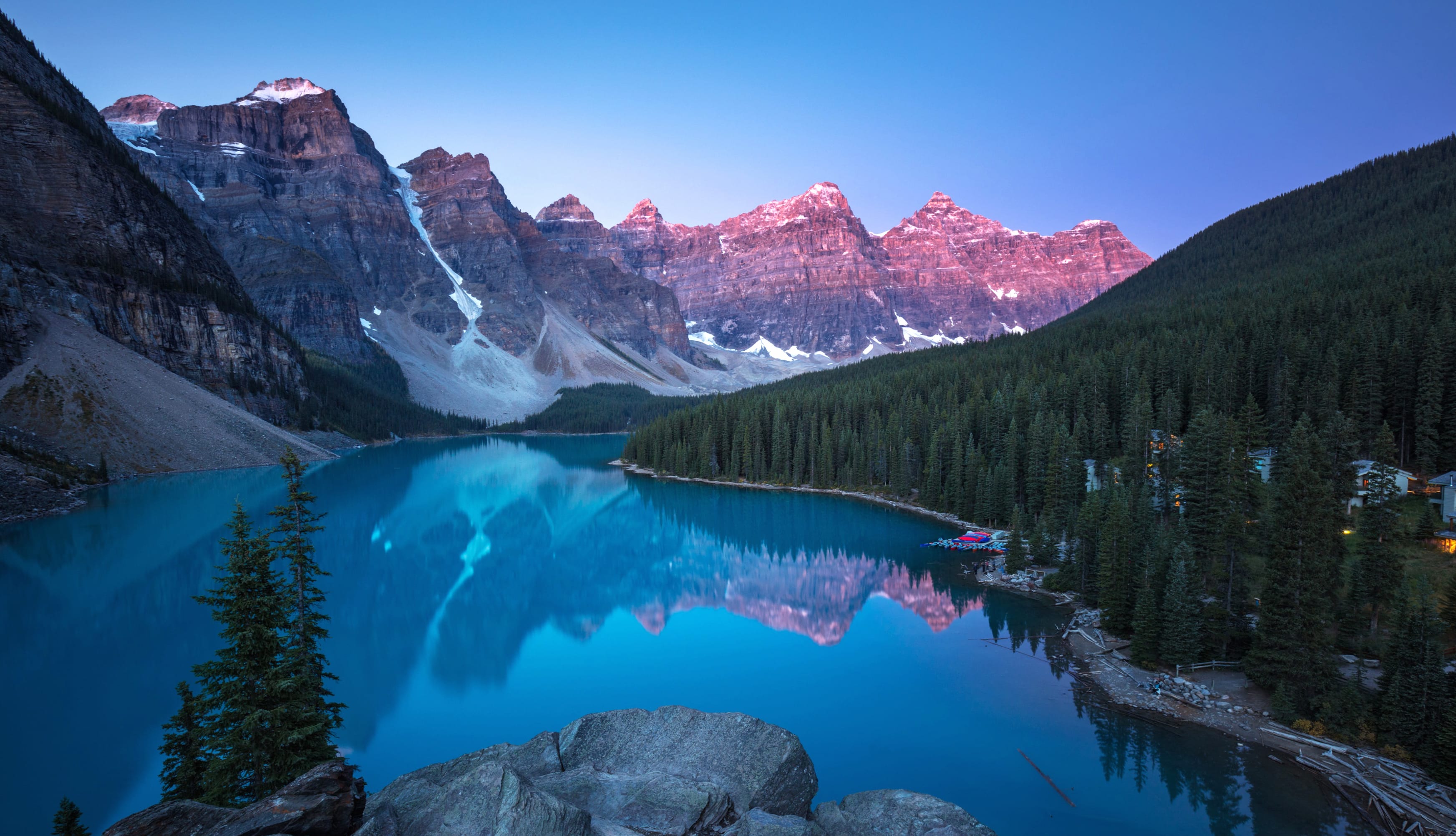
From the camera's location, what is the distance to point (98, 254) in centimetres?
8562

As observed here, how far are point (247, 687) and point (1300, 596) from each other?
27.9 meters

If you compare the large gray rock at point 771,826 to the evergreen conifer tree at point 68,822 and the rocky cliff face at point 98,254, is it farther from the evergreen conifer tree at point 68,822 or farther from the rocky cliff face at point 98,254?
the rocky cliff face at point 98,254

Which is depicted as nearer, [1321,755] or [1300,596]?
[1321,755]

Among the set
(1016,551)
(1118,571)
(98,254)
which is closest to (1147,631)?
(1118,571)

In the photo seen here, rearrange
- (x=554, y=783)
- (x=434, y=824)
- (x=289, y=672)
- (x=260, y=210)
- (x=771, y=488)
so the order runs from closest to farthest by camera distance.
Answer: (x=434, y=824), (x=554, y=783), (x=289, y=672), (x=771, y=488), (x=260, y=210)

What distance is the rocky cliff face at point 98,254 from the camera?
77.1 m

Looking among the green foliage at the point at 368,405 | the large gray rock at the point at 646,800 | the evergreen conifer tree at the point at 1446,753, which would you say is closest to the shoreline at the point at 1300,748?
the evergreen conifer tree at the point at 1446,753

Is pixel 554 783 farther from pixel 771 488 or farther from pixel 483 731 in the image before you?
pixel 771 488

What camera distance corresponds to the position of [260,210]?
198 meters

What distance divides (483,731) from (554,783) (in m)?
12.3

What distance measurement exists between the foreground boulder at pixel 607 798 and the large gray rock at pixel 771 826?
0.02 meters

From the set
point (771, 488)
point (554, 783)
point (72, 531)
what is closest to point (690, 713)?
point (554, 783)

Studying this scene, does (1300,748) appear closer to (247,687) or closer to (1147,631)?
(1147,631)

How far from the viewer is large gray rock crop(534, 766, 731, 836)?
10188 mm
